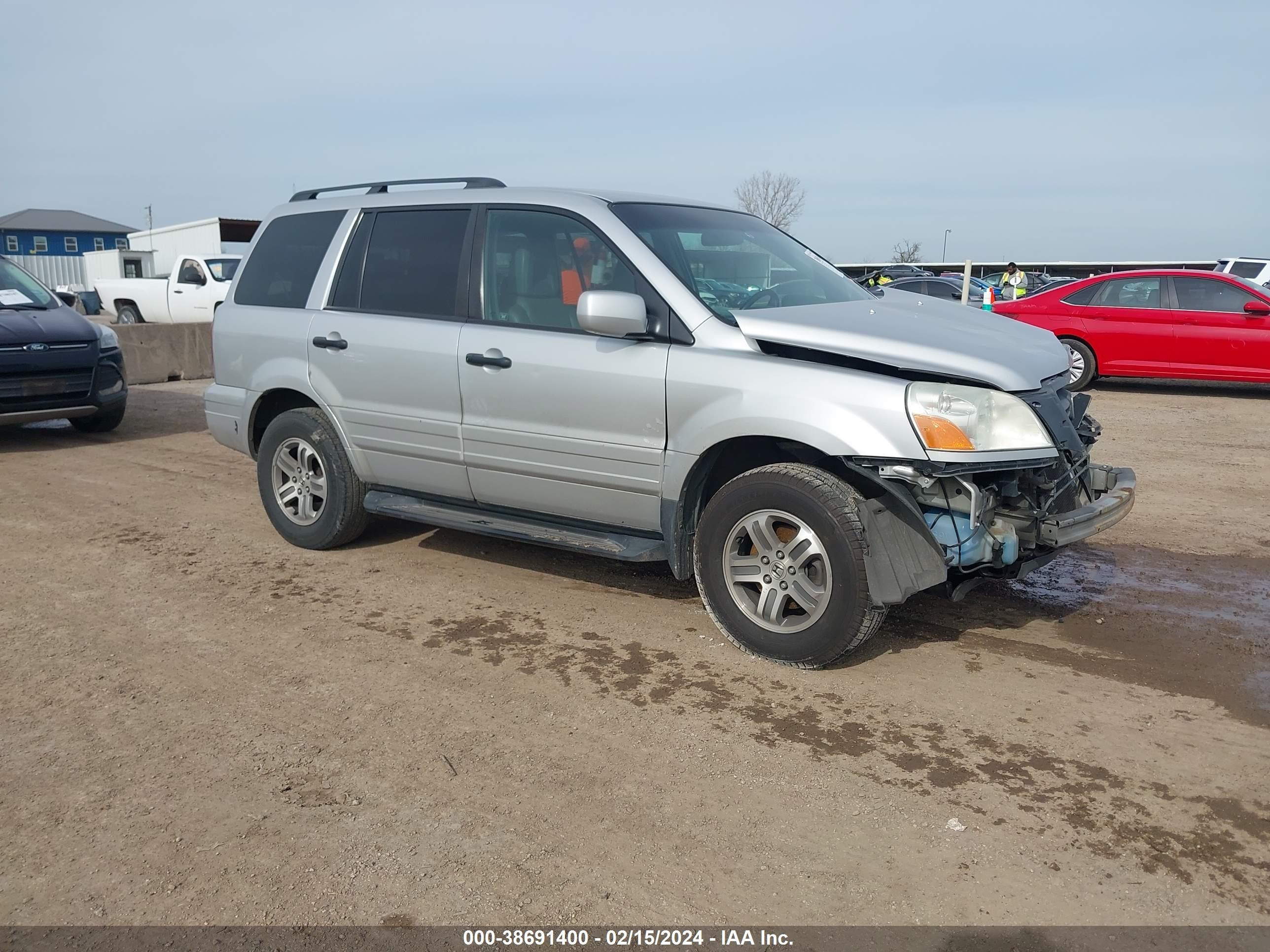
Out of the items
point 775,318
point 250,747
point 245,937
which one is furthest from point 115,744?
point 775,318

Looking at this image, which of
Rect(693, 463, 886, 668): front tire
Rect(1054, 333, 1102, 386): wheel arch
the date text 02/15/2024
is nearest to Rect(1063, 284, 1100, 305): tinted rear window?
Rect(1054, 333, 1102, 386): wheel arch

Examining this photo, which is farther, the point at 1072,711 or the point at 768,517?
the point at 768,517

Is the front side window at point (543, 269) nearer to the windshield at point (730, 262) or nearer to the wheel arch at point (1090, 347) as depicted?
the windshield at point (730, 262)

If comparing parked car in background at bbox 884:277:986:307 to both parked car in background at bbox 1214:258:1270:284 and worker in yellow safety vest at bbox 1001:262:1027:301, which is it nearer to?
worker in yellow safety vest at bbox 1001:262:1027:301

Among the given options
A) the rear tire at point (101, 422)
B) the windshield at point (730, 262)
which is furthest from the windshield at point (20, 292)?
the windshield at point (730, 262)

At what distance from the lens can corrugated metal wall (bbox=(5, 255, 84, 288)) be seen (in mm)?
53031

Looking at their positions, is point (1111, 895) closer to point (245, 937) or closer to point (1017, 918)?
point (1017, 918)

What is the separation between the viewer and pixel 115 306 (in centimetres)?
2183

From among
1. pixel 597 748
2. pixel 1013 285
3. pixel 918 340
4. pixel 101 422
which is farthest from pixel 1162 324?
pixel 1013 285

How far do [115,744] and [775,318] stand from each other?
119 inches

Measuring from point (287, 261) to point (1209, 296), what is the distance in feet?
36.0

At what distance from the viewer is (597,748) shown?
360 cm

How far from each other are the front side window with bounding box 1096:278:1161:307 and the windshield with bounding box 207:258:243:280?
15.4 meters

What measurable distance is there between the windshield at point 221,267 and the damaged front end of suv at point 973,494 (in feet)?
60.1
